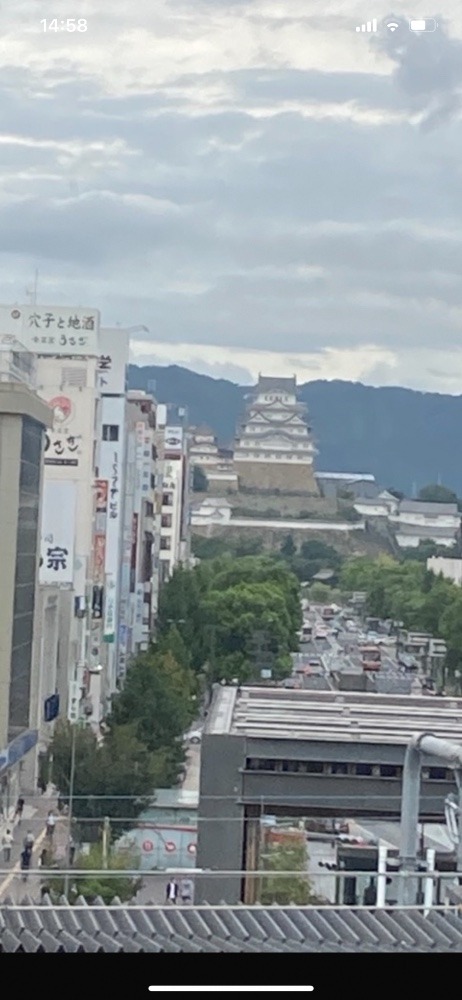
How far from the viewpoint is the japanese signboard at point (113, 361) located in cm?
612

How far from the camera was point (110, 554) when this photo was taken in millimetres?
8219

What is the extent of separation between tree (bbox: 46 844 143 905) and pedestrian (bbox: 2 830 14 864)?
0.60ft

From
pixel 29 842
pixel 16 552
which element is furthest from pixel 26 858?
pixel 16 552

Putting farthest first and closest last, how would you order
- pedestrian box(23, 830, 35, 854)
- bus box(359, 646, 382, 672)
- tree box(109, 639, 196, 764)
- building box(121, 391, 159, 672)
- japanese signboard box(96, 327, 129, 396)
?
building box(121, 391, 159, 672) → japanese signboard box(96, 327, 129, 396) → bus box(359, 646, 382, 672) → tree box(109, 639, 196, 764) → pedestrian box(23, 830, 35, 854)

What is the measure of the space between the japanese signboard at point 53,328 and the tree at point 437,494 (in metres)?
1.80

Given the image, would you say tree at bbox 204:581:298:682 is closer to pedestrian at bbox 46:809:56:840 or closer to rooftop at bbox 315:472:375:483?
rooftop at bbox 315:472:375:483

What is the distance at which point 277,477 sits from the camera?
16.9 feet

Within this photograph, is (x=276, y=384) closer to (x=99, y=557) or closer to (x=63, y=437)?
(x=63, y=437)

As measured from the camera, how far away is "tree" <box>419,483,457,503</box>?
13.9 ft

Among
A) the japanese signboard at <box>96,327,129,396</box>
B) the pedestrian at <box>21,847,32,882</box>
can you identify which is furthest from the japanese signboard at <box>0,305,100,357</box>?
the pedestrian at <box>21,847,32,882</box>

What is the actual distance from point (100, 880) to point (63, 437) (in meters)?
3.61

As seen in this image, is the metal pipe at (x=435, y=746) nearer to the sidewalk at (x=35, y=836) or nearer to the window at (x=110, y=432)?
the sidewalk at (x=35, y=836)

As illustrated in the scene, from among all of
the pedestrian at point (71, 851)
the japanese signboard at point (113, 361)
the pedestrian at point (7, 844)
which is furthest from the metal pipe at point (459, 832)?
the japanese signboard at point (113, 361)

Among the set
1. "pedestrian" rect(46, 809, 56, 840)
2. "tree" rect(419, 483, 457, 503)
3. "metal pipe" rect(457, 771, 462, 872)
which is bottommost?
"pedestrian" rect(46, 809, 56, 840)
